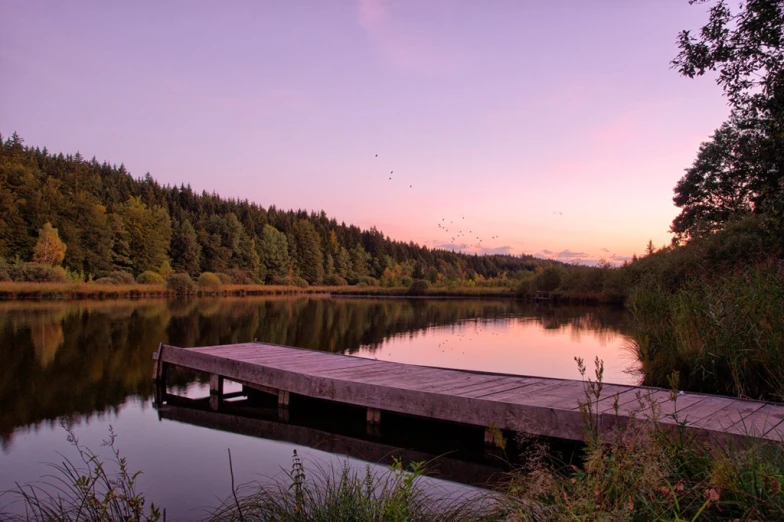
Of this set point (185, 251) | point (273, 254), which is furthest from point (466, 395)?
point (273, 254)

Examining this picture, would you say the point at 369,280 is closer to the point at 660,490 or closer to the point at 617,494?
the point at 617,494

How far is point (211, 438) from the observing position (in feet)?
22.5

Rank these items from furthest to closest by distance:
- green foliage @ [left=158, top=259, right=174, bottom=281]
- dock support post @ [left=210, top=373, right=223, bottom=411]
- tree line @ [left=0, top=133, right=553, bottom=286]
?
green foliage @ [left=158, top=259, right=174, bottom=281] → tree line @ [left=0, top=133, right=553, bottom=286] → dock support post @ [left=210, top=373, right=223, bottom=411]

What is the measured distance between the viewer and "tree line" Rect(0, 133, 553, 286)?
44625 millimetres

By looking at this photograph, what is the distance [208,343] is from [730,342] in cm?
1284

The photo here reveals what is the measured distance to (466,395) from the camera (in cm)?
606

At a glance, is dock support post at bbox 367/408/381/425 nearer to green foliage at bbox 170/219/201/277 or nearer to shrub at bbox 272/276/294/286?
green foliage at bbox 170/219/201/277

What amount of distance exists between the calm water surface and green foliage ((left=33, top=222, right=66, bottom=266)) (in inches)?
731

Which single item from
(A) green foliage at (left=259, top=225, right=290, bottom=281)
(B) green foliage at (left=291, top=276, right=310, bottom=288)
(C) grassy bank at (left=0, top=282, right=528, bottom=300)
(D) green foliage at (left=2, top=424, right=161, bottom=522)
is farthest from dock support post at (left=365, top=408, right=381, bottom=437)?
(A) green foliage at (left=259, top=225, right=290, bottom=281)

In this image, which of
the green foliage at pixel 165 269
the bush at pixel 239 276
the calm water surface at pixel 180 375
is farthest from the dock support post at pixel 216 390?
the bush at pixel 239 276

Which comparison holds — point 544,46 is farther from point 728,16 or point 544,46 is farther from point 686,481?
point 686,481

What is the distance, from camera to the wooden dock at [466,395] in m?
4.79

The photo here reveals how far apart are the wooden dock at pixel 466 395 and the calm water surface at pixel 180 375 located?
0.71m

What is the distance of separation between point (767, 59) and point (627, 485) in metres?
8.22
